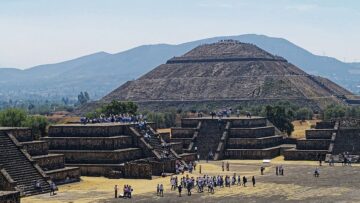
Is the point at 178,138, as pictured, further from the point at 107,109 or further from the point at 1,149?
the point at 1,149

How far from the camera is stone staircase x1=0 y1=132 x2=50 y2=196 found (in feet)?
186

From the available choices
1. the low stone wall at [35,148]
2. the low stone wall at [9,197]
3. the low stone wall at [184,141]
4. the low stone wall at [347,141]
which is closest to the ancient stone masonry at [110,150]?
the low stone wall at [35,148]

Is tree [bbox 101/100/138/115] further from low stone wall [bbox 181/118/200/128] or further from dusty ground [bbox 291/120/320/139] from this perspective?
dusty ground [bbox 291/120/320/139]

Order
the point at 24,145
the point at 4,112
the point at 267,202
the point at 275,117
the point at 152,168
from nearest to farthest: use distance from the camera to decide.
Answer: the point at 267,202 < the point at 24,145 < the point at 152,168 < the point at 4,112 < the point at 275,117

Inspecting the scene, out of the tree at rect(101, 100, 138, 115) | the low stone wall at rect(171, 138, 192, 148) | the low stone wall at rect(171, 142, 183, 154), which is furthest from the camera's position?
the tree at rect(101, 100, 138, 115)

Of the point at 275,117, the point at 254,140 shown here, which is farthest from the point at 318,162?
the point at 275,117

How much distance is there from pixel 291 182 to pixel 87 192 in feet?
58.5

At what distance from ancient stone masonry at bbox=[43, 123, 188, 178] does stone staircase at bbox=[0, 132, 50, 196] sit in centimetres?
1003

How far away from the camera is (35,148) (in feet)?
209

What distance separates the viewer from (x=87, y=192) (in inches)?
2275

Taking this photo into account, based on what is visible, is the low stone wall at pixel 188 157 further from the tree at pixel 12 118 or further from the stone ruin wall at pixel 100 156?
the tree at pixel 12 118

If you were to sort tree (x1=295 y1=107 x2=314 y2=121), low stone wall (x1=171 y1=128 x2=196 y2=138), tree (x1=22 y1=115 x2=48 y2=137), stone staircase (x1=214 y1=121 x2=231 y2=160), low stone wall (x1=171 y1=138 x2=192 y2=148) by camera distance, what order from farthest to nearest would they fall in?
tree (x1=295 y1=107 x2=314 y2=121) → low stone wall (x1=171 y1=128 x2=196 y2=138) → low stone wall (x1=171 y1=138 x2=192 y2=148) → tree (x1=22 y1=115 x2=48 y2=137) → stone staircase (x1=214 y1=121 x2=231 y2=160)

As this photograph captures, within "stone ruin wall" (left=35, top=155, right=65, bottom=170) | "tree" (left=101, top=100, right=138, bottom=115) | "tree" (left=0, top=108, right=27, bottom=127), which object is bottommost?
"stone ruin wall" (left=35, top=155, right=65, bottom=170)

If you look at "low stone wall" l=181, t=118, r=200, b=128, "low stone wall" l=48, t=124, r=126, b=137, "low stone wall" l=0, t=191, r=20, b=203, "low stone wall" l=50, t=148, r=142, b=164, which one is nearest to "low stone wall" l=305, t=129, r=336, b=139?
"low stone wall" l=181, t=118, r=200, b=128
